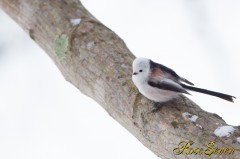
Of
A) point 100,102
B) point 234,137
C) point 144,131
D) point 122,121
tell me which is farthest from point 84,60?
point 234,137

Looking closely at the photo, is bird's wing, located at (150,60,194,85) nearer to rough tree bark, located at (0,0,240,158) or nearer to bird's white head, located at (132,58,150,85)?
bird's white head, located at (132,58,150,85)

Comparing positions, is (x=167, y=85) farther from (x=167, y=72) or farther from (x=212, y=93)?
(x=212, y=93)

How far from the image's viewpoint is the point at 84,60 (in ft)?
10.0

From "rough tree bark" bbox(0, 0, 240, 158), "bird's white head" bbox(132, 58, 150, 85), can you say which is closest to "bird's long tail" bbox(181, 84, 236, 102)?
"rough tree bark" bbox(0, 0, 240, 158)

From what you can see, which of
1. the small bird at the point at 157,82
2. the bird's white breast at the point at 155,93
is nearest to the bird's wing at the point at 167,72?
the small bird at the point at 157,82

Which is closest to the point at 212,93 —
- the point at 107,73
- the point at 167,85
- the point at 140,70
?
the point at 167,85

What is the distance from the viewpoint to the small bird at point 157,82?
2.64 meters

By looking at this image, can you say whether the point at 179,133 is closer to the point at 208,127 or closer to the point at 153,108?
the point at 208,127

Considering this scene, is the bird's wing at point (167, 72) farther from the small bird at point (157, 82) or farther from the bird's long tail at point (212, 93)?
the bird's long tail at point (212, 93)

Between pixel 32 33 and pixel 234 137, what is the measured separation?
1.95 m

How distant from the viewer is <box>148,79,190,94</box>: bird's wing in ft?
8.59

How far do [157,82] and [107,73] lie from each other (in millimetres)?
382

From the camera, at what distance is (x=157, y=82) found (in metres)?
2.72

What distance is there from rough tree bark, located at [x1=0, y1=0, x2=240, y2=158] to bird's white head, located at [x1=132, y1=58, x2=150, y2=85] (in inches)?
4.5
